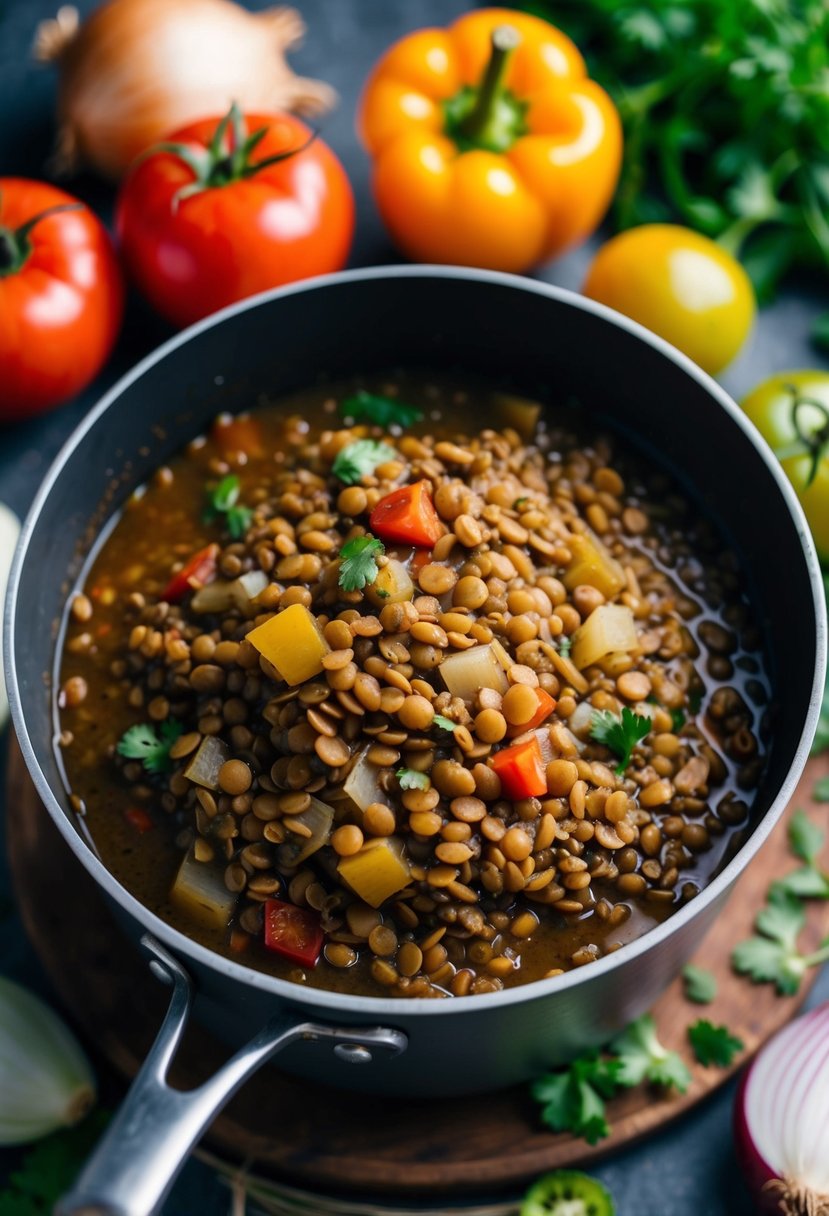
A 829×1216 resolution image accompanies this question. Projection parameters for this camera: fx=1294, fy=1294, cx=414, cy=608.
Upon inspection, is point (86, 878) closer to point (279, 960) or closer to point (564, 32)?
point (279, 960)

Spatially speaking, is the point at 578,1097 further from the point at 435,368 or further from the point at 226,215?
the point at 226,215

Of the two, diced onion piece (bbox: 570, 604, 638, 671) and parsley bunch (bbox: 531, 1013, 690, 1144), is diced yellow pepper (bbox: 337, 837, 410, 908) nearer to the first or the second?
diced onion piece (bbox: 570, 604, 638, 671)

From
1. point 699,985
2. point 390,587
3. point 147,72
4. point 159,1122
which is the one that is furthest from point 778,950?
point 147,72

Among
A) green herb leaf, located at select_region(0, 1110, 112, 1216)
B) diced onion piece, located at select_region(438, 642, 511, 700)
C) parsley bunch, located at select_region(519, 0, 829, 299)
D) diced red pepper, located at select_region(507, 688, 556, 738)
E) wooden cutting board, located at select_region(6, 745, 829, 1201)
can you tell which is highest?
parsley bunch, located at select_region(519, 0, 829, 299)

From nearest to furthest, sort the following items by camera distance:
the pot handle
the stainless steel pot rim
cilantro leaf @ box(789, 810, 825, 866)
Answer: the pot handle → the stainless steel pot rim → cilantro leaf @ box(789, 810, 825, 866)

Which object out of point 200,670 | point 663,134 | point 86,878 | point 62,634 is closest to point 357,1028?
point 200,670

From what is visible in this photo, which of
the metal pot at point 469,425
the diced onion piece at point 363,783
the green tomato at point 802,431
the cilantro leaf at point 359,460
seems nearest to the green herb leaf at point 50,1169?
the metal pot at point 469,425

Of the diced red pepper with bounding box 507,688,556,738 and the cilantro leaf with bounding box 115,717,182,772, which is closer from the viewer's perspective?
the diced red pepper with bounding box 507,688,556,738

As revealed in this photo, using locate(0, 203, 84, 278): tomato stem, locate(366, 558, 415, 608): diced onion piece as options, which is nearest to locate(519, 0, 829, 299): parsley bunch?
locate(0, 203, 84, 278): tomato stem
